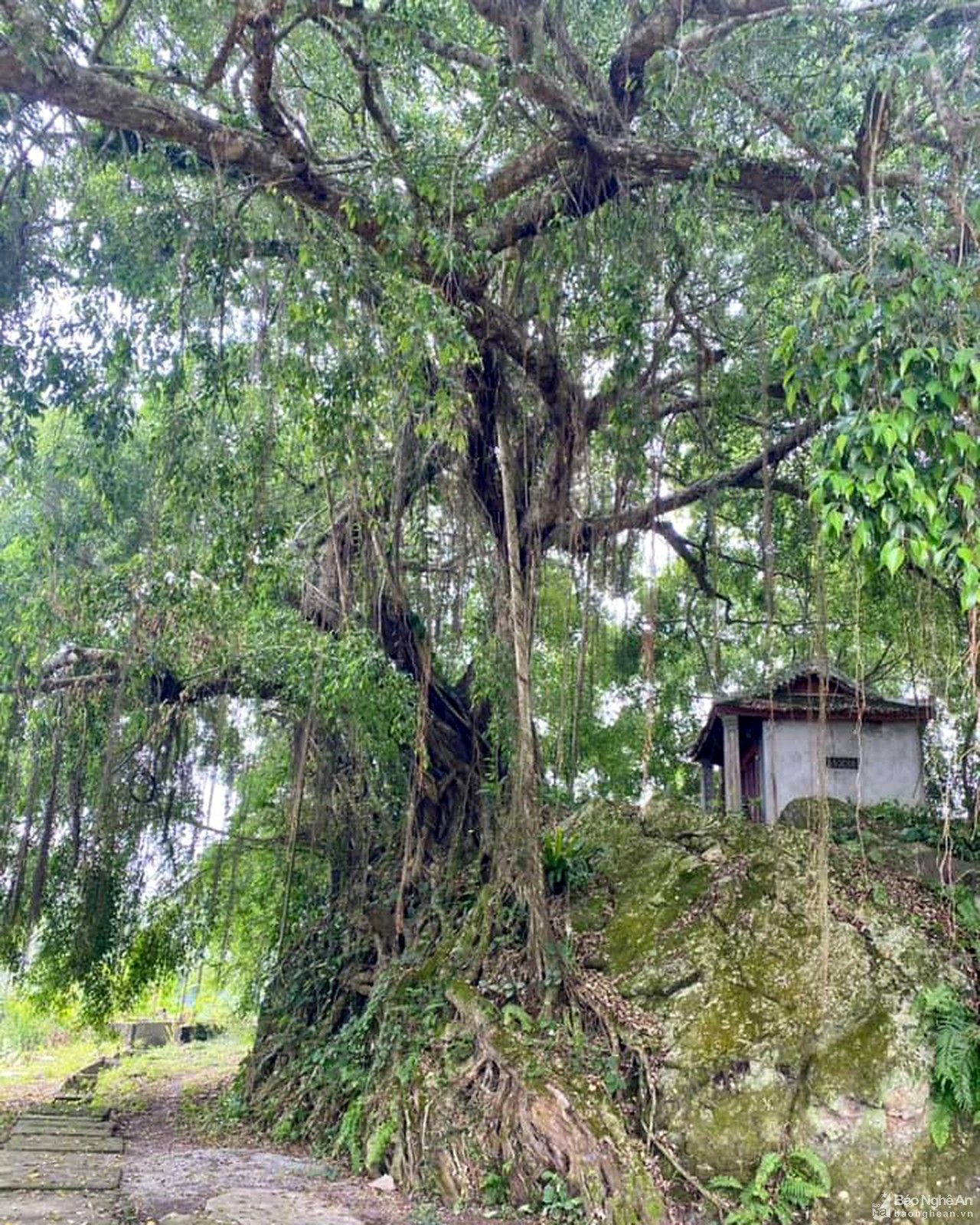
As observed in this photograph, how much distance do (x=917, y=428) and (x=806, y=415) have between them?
2936 millimetres

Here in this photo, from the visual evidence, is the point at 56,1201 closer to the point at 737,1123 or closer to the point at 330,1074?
the point at 330,1074

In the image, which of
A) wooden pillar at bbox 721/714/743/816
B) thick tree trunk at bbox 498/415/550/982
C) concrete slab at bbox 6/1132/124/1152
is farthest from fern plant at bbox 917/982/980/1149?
concrete slab at bbox 6/1132/124/1152

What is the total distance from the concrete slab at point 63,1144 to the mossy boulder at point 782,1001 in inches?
127

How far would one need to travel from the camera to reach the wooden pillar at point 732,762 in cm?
777

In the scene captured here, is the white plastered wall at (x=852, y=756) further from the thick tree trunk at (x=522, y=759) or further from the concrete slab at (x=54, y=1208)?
the concrete slab at (x=54, y=1208)

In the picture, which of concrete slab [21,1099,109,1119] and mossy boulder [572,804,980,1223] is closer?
mossy boulder [572,804,980,1223]

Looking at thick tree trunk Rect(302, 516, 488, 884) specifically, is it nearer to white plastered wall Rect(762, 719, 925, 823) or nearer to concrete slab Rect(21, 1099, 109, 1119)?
white plastered wall Rect(762, 719, 925, 823)

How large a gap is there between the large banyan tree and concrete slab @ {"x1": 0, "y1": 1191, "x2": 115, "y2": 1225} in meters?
1.86

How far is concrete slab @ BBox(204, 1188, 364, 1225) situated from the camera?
3.88 meters

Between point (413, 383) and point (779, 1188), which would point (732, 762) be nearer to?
point (779, 1188)

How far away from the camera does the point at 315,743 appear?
6.71 meters

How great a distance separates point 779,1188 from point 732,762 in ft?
13.5

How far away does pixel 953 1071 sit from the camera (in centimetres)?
404

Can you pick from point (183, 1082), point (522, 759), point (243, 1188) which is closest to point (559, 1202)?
point (243, 1188)
